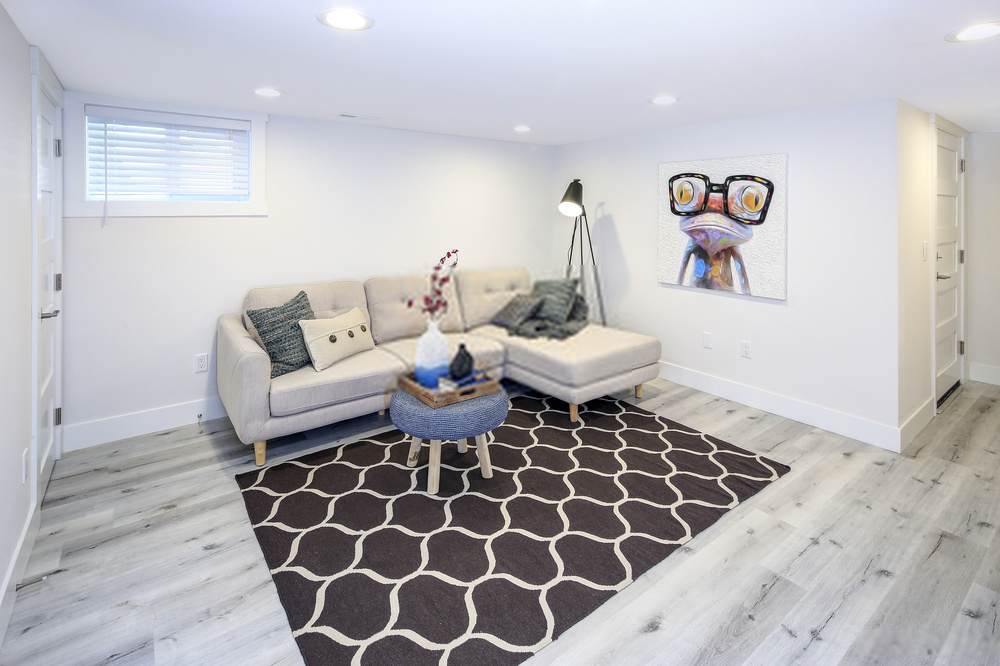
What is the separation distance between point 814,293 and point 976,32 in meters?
1.74

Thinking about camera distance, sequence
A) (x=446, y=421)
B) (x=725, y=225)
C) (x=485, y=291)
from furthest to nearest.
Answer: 1. (x=485, y=291)
2. (x=725, y=225)
3. (x=446, y=421)

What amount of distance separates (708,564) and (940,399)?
2938 millimetres

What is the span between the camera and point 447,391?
2.76 meters

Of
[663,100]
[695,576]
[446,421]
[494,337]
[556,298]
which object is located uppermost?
[663,100]

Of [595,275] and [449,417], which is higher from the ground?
[595,275]

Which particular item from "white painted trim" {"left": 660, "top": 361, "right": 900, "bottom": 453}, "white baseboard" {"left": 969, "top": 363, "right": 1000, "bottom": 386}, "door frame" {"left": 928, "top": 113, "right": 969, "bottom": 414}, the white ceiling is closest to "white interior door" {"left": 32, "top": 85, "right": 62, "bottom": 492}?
the white ceiling

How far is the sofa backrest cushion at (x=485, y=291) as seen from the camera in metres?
4.54

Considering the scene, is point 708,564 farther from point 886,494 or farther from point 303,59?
point 303,59

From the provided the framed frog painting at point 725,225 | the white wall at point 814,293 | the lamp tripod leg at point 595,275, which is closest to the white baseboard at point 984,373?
the white wall at point 814,293

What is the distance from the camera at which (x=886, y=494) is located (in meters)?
2.71

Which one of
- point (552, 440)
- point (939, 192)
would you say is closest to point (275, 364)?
point (552, 440)

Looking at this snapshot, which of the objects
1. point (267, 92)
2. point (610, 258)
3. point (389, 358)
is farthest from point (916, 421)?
point (267, 92)

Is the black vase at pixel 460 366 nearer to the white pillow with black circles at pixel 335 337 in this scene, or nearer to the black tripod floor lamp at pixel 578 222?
the white pillow with black circles at pixel 335 337

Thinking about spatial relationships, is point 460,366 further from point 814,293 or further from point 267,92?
point 814,293
